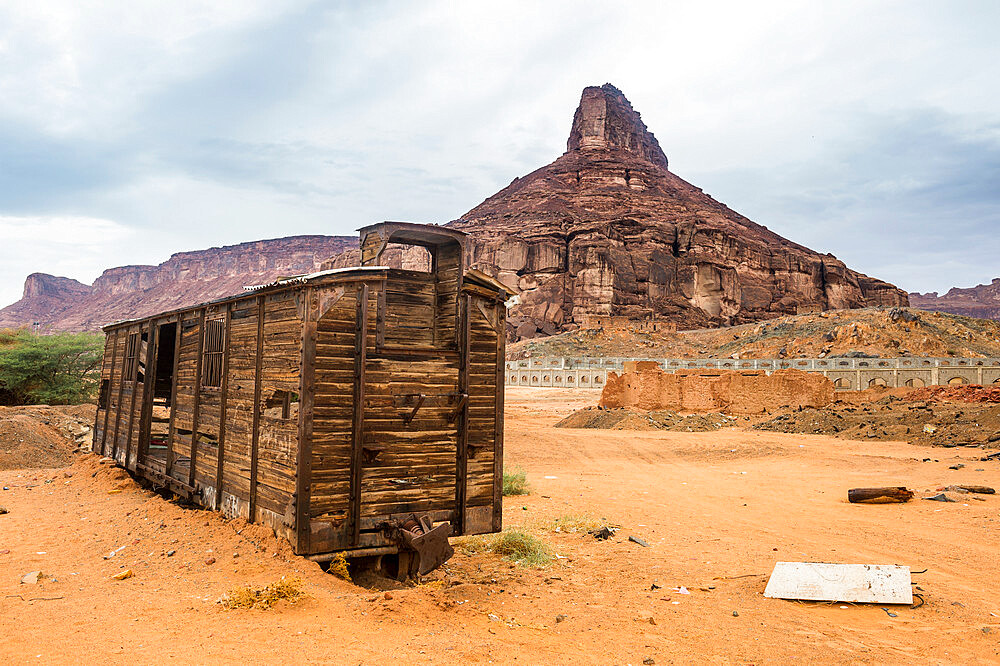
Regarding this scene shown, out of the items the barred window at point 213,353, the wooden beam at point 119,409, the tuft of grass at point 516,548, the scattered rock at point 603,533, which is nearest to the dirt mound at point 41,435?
the wooden beam at point 119,409

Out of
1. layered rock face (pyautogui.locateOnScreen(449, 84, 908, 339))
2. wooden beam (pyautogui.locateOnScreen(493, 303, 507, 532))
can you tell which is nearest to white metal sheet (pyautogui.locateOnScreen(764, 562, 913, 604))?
wooden beam (pyautogui.locateOnScreen(493, 303, 507, 532))

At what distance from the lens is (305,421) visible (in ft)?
20.2

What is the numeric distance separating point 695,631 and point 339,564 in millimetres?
3587

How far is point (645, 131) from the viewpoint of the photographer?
191000mm

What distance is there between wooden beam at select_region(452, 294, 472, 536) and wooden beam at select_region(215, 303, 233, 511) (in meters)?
3.27

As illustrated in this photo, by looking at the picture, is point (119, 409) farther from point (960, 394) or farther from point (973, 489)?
point (960, 394)

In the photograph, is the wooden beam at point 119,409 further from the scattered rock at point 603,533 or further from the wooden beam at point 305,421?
the scattered rock at point 603,533

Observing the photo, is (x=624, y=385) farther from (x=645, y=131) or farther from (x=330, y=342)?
(x=645, y=131)

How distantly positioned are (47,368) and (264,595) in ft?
82.8

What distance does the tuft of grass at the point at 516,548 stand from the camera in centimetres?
769

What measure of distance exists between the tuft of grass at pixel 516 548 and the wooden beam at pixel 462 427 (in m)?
1.14

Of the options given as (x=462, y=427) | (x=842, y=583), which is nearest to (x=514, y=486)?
(x=462, y=427)

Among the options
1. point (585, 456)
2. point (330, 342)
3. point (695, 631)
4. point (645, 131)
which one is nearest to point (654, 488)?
point (585, 456)

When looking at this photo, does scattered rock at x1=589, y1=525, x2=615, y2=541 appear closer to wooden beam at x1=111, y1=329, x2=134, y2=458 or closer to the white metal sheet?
the white metal sheet
